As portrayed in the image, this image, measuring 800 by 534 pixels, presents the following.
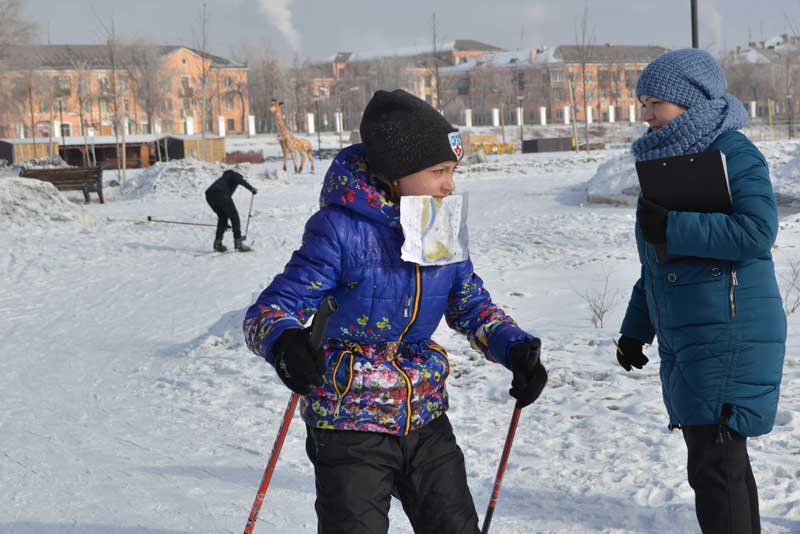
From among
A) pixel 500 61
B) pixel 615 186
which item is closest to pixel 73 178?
pixel 615 186

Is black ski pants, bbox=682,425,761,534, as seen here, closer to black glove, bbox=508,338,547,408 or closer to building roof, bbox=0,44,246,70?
black glove, bbox=508,338,547,408

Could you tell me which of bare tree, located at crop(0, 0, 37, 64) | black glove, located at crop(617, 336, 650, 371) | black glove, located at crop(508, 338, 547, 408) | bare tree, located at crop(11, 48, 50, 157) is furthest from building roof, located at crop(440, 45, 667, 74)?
black glove, located at crop(508, 338, 547, 408)

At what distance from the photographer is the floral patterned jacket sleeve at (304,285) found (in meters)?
2.35

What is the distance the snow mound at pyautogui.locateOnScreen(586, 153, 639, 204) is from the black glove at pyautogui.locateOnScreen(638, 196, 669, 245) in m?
14.0

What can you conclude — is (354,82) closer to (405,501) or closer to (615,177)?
(615,177)

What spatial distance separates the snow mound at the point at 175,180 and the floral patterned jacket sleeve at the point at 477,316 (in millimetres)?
21855

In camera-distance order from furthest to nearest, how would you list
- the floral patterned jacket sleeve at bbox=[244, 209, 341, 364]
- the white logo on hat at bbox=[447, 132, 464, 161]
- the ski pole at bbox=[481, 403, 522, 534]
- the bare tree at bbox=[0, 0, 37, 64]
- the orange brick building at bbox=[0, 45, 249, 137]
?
the orange brick building at bbox=[0, 45, 249, 137], the bare tree at bbox=[0, 0, 37, 64], the ski pole at bbox=[481, 403, 522, 534], the white logo on hat at bbox=[447, 132, 464, 161], the floral patterned jacket sleeve at bbox=[244, 209, 341, 364]

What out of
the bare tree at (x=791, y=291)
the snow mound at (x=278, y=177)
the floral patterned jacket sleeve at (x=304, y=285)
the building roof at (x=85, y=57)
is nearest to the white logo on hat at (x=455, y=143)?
the floral patterned jacket sleeve at (x=304, y=285)

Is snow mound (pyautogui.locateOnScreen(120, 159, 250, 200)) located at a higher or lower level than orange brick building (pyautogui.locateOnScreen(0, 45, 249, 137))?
lower

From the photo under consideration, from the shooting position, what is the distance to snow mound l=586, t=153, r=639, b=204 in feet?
55.9

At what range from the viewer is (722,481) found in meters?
2.63

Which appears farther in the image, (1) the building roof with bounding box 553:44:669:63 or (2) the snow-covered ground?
(1) the building roof with bounding box 553:44:669:63

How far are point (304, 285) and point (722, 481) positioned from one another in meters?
1.26

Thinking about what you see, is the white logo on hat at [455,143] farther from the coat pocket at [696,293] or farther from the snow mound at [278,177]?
the snow mound at [278,177]
